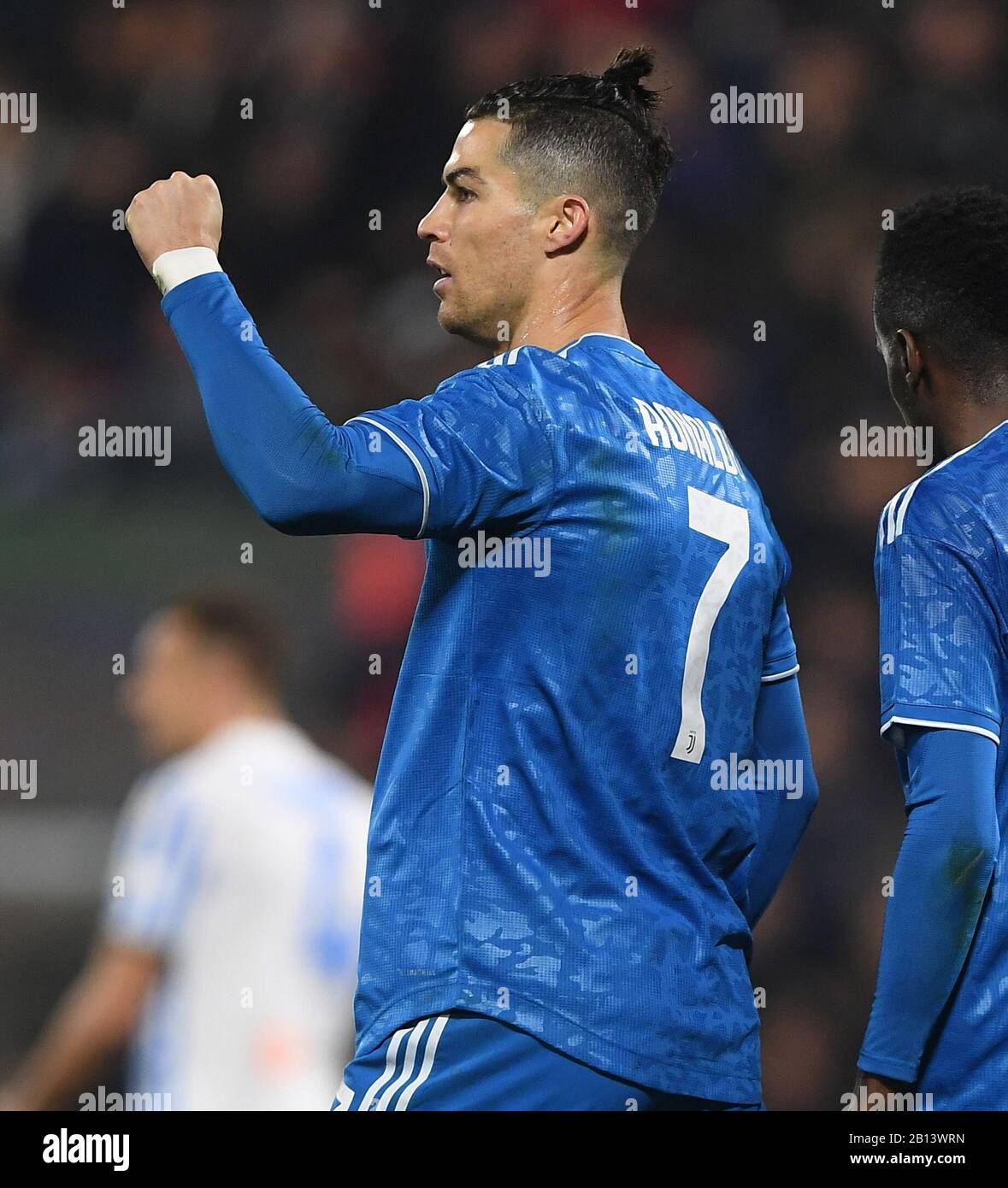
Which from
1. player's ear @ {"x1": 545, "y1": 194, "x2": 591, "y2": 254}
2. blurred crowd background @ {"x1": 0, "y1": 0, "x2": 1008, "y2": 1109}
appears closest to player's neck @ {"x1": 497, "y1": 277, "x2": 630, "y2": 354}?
player's ear @ {"x1": 545, "y1": 194, "x2": 591, "y2": 254}

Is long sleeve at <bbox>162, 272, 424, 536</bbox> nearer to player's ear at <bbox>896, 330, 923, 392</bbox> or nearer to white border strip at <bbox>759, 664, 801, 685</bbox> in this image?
white border strip at <bbox>759, 664, 801, 685</bbox>

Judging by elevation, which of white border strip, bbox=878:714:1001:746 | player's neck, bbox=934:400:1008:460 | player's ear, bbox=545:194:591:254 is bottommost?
white border strip, bbox=878:714:1001:746

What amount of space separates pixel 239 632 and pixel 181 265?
235cm

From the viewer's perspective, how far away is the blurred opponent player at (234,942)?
151 inches

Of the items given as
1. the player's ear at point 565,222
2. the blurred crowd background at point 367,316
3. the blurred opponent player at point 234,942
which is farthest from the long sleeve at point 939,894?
the blurred crowd background at point 367,316

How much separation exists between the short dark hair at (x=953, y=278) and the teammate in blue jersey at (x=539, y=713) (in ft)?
1.14

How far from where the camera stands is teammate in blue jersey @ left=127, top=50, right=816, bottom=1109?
1.88m

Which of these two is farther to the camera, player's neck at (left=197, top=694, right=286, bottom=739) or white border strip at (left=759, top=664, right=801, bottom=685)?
player's neck at (left=197, top=694, right=286, bottom=739)

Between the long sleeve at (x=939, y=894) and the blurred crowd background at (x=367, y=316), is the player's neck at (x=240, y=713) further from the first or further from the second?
the long sleeve at (x=939, y=894)

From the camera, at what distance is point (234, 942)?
388 cm

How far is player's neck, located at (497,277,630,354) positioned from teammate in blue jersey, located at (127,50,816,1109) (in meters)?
0.10

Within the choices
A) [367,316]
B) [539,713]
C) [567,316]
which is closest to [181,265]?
[567,316]
